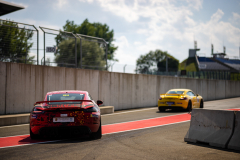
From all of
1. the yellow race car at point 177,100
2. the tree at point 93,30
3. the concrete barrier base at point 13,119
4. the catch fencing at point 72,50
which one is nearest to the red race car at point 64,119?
the concrete barrier base at point 13,119

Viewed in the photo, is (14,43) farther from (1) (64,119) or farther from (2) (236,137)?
(2) (236,137)

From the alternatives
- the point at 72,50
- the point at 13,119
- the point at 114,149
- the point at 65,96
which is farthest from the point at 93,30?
the point at 114,149

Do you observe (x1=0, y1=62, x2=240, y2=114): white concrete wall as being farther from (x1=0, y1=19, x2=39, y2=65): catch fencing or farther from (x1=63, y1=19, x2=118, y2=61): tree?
(x1=63, y1=19, x2=118, y2=61): tree

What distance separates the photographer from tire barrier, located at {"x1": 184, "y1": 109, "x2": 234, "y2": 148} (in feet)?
23.0

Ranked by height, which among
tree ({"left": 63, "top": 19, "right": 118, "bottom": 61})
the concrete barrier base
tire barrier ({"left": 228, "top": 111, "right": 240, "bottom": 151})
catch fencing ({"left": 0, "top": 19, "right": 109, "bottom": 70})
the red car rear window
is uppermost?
tree ({"left": 63, "top": 19, "right": 118, "bottom": 61})

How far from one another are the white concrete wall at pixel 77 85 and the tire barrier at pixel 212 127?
367 inches

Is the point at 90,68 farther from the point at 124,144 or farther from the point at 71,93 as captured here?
the point at 124,144

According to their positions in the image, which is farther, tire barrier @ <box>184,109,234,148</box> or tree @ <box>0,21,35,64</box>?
tree @ <box>0,21,35,64</box>

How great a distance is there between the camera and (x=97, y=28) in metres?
83.4

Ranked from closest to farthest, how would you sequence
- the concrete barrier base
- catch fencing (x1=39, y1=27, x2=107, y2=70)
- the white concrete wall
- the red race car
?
1. the red race car
2. the concrete barrier base
3. the white concrete wall
4. catch fencing (x1=39, y1=27, x2=107, y2=70)

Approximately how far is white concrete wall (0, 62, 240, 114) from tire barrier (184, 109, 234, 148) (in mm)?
9320

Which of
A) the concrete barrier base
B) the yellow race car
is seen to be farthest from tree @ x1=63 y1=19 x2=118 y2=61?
the concrete barrier base

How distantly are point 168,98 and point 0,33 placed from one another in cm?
980

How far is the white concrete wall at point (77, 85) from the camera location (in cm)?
1415
